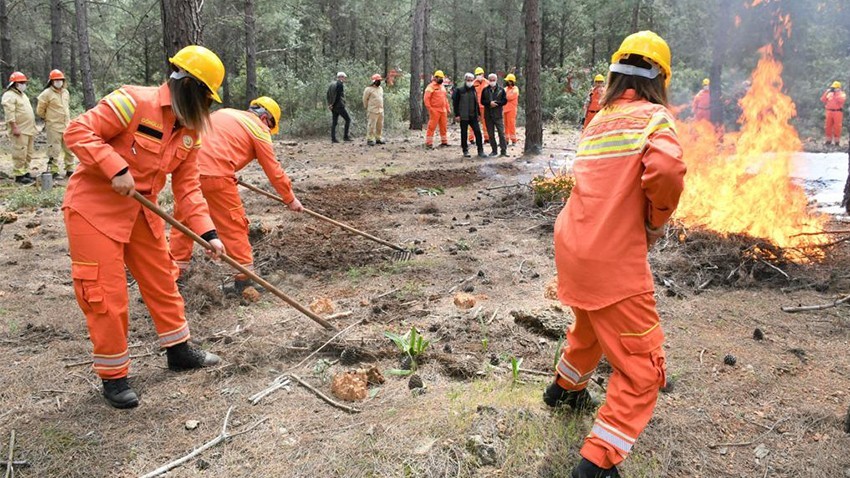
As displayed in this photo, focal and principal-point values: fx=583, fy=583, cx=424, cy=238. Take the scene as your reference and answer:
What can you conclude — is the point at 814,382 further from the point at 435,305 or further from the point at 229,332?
the point at 229,332

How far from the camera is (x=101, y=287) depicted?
3.09 metres

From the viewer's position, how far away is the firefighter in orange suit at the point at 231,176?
5008 millimetres

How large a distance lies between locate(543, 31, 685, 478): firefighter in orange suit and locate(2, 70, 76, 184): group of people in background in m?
10.9

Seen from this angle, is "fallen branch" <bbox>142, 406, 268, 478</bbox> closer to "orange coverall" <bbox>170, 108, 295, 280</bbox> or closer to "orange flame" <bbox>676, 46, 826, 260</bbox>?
"orange coverall" <bbox>170, 108, 295, 280</bbox>

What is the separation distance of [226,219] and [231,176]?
1.24 ft

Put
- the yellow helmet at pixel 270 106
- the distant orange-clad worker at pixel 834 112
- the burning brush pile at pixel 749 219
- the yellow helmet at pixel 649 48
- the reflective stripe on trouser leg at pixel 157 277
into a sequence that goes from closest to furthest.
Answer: the yellow helmet at pixel 649 48 → the reflective stripe on trouser leg at pixel 157 277 → the burning brush pile at pixel 749 219 → the yellow helmet at pixel 270 106 → the distant orange-clad worker at pixel 834 112

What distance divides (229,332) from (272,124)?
225 centimetres

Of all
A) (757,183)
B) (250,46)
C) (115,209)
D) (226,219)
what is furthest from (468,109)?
(115,209)

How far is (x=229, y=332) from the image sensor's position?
14.2 feet

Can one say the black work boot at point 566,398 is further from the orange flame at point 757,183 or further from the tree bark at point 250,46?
the tree bark at point 250,46

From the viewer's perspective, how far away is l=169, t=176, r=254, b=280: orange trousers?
5008mm

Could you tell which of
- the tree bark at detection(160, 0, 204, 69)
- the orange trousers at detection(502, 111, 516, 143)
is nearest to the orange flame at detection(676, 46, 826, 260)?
the tree bark at detection(160, 0, 204, 69)

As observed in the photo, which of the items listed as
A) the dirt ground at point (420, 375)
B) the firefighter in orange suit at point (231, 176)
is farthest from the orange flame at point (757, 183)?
the firefighter in orange suit at point (231, 176)

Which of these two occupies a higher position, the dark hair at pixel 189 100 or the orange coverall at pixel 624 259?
the dark hair at pixel 189 100
